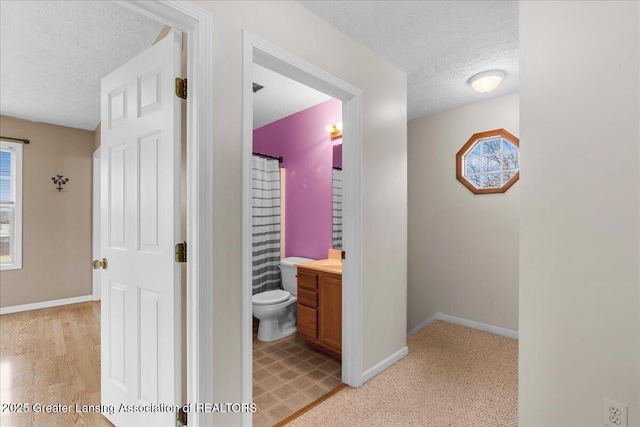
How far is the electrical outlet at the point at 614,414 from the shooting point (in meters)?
1.17

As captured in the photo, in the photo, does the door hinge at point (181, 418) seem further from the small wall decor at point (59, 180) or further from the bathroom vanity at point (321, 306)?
the small wall decor at point (59, 180)

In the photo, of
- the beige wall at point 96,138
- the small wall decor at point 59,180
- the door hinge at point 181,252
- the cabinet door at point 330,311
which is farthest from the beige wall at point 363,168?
the small wall decor at point 59,180

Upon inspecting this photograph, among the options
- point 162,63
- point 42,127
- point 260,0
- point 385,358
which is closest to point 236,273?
point 162,63

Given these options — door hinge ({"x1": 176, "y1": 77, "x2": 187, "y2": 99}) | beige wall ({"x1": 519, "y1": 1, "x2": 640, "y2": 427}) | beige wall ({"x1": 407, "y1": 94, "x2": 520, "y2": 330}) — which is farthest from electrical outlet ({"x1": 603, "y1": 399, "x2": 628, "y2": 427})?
door hinge ({"x1": 176, "y1": 77, "x2": 187, "y2": 99})

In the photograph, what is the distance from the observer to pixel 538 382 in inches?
54.2

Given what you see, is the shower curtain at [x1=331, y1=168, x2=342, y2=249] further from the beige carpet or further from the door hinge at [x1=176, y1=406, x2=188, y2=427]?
the door hinge at [x1=176, y1=406, x2=188, y2=427]

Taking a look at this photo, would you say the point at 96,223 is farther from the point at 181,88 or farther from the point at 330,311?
the point at 181,88

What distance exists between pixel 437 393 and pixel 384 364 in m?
0.42

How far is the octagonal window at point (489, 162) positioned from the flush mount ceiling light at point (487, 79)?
0.67 m

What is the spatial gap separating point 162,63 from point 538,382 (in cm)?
228

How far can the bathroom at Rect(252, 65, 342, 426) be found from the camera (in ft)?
8.22

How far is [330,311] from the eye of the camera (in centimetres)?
252

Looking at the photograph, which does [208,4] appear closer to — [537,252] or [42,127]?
[537,252]

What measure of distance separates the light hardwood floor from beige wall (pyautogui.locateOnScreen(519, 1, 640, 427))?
2.37 meters
